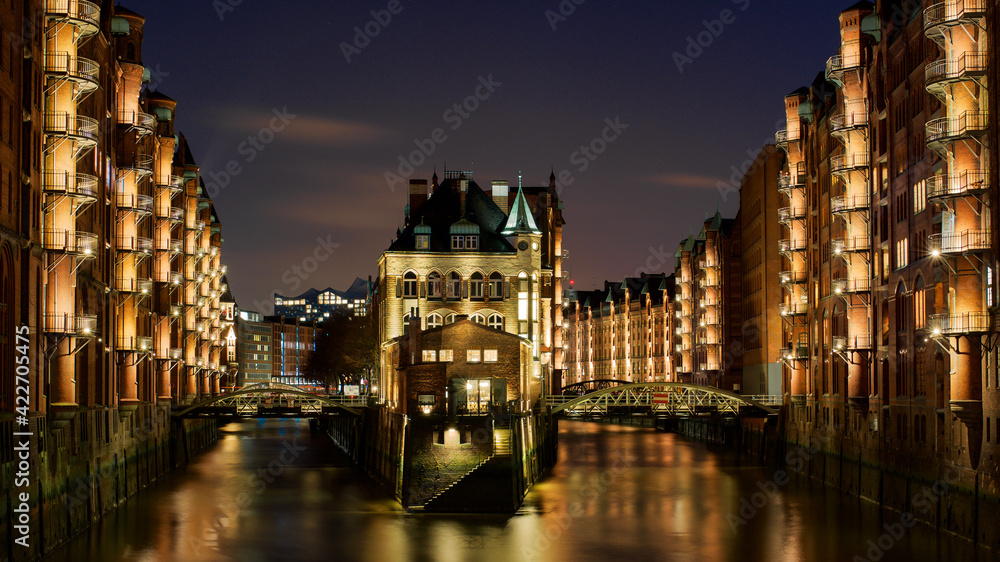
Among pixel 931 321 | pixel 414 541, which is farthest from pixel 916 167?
pixel 414 541

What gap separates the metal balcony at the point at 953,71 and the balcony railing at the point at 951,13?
45.7 inches

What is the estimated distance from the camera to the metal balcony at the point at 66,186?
43625mm

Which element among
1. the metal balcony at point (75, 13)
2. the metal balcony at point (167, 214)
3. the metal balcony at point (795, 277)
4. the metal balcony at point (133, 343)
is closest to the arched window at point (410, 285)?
the metal balcony at point (167, 214)

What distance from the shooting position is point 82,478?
1909 inches

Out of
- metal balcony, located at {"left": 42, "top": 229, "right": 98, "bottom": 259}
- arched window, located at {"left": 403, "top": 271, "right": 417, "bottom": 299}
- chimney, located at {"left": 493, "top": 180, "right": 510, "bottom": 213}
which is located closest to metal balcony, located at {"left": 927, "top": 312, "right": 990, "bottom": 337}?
metal balcony, located at {"left": 42, "top": 229, "right": 98, "bottom": 259}

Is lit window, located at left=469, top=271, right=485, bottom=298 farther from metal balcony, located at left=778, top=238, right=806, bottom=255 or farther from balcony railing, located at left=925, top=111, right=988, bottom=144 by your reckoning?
balcony railing, located at left=925, top=111, right=988, bottom=144

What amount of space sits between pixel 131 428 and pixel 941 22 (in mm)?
40541

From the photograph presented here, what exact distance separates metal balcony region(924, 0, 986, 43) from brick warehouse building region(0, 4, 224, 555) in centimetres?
2872

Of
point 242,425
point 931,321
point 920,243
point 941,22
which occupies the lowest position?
point 242,425

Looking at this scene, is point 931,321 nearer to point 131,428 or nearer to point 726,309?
point 131,428

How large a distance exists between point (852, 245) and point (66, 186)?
1445 inches

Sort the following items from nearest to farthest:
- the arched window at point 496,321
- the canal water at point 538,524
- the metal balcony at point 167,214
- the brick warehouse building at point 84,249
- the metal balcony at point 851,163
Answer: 1. the brick warehouse building at point 84,249
2. the canal water at point 538,524
3. the metal balcony at point 851,163
4. the metal balcony at point 167,214
5. the arched window at point 496,321

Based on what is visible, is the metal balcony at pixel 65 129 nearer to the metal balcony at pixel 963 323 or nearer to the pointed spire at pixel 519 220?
the metal balcony at pixel 963 323

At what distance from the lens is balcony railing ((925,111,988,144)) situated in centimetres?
4356
